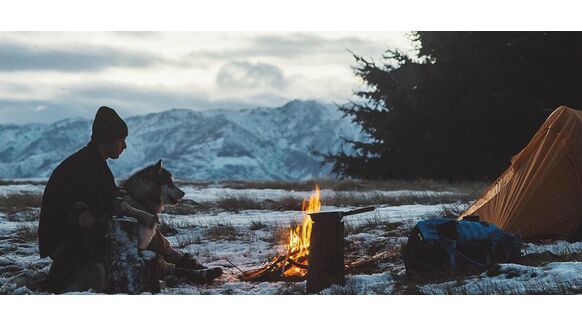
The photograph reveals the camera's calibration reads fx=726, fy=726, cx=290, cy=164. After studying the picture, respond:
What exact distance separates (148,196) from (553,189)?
22.2 ft

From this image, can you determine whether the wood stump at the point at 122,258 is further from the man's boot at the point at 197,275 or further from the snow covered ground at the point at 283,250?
the man's boot at the point at 197,275

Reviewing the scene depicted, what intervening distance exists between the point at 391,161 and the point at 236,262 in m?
23.1

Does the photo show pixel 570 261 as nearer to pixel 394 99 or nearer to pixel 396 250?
pixel 396 250

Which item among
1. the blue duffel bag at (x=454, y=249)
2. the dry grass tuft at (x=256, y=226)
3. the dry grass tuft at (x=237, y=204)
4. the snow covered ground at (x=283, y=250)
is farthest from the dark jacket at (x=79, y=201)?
the dry grass tuft at (x=237, y=204)

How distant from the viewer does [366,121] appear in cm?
3616

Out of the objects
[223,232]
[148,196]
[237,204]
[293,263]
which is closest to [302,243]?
[293,263]

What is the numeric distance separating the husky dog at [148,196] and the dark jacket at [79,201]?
345 mm

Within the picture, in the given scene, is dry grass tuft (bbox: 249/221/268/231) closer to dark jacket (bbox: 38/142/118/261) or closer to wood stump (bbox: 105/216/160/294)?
dark jacket (bbox: 38/142/118/261)

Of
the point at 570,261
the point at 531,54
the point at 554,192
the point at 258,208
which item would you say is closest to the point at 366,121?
the point at 531,54

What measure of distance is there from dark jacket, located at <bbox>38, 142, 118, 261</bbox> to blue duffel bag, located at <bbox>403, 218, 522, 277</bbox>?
3913 millimetres

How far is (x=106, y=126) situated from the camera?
8945 mm

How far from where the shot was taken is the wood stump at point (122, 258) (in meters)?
8.43

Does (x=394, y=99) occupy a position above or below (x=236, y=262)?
above

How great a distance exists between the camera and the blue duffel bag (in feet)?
30.7
